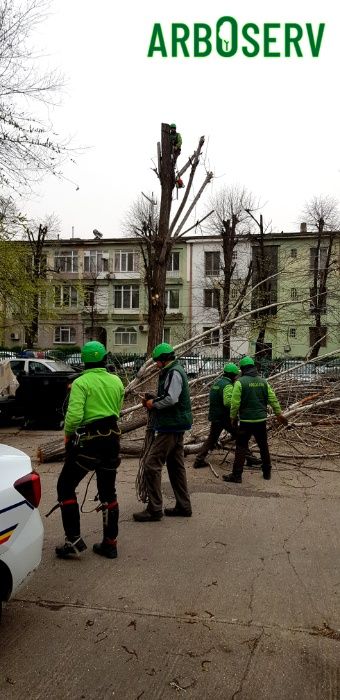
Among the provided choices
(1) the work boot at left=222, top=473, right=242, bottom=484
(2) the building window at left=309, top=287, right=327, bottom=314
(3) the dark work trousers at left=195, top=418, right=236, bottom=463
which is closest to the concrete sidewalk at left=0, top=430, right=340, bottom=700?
(1) the work boot at left=222, top=473, right=242, bottom=484

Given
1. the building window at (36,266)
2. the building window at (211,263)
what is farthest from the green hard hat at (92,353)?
the building window at (211,263)

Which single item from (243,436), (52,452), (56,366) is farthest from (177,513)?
(56,366)

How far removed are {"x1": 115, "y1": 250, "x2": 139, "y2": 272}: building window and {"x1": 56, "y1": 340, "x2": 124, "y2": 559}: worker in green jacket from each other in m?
42.9

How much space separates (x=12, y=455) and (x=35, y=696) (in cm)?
134

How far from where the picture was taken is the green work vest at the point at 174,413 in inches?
225

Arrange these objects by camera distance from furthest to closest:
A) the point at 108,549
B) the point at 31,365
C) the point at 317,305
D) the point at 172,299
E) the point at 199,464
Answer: the point at 172,299 → the point at 31,365 → the point at 317,305 → the point at 199,464 → the point at 108,549

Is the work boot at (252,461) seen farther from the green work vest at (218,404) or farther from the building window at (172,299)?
the building window at (172,299)

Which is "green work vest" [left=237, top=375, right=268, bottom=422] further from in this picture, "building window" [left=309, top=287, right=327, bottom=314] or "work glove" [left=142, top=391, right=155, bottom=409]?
"building window" [left=309, top=287, right=327, bottom=314]

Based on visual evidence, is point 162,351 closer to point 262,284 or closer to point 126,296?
point 262,284

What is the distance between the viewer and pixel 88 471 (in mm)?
4629

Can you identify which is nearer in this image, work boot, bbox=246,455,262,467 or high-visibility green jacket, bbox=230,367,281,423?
high-visibility green jacket, bbox=230,367,281,423

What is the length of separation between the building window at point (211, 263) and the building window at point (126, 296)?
6.61m

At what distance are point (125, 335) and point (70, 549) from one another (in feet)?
143

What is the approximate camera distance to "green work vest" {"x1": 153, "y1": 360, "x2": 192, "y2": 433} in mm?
5707
